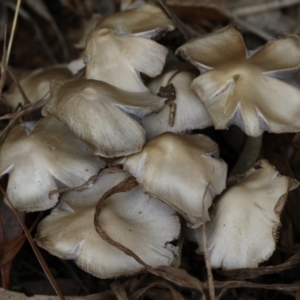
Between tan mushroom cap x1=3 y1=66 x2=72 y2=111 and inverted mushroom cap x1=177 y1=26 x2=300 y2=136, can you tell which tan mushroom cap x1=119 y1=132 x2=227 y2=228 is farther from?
tan mushroom cap x1=3 y1=66 x2=72 y2=111

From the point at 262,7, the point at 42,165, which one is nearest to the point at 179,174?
the point at 42,165

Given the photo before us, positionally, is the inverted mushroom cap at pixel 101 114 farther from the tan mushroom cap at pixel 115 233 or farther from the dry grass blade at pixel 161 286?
the dry grass blade at pixel 161 286

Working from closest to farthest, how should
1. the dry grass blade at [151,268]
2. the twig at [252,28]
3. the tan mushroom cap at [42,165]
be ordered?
1. the dry grass blade at [151,268]
2. the tan mushroom cap at [42,165]
3. the twig at [252,28]

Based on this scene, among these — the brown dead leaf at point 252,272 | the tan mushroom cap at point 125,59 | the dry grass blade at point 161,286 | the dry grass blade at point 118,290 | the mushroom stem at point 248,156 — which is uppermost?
the tan mushroom cap at point 125,59

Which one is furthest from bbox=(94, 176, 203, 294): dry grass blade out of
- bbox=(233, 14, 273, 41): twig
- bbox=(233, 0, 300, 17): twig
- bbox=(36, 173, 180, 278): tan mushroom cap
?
bbox=(233, 0, 300, 17): twig

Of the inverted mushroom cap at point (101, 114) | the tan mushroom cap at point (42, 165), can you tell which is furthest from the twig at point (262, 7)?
the tan mushroom cap at point (42, 165)

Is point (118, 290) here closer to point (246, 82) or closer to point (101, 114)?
point (101, 114)

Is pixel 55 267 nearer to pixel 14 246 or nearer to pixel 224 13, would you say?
pixel 14 246

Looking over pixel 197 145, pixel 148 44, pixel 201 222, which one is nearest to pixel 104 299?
pixel 201 222

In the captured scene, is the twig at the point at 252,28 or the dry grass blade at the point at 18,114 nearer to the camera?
the dry grass blade at the point at 18,114
